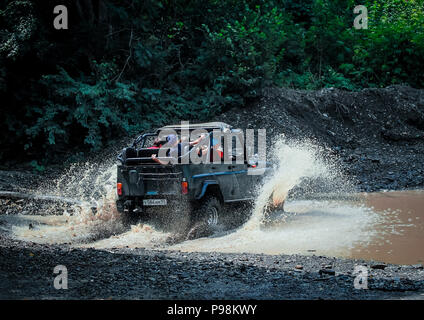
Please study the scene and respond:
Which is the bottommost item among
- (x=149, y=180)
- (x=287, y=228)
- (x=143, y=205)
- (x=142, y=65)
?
(x=287, y=228)

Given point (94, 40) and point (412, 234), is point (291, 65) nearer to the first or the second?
point (94, 40)

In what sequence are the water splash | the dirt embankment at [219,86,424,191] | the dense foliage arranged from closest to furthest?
the water splash, the dirt embankment at [219,86,424,191], the dense foliage

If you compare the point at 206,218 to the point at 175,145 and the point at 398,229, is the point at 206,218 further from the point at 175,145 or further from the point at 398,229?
→ the point at 398,229

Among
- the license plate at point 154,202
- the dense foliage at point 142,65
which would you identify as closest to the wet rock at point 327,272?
the license plate at point 154,202

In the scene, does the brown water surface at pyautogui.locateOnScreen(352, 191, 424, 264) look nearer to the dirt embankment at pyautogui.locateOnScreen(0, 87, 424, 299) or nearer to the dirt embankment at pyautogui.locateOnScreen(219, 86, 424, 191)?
the dirt embankment at pyautogui.locateOnScreen(0, 87, 424, 299)

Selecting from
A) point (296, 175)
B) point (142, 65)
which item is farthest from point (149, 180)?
point (142, 65)

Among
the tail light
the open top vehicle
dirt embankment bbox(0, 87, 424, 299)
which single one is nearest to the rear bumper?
the open top vehicle

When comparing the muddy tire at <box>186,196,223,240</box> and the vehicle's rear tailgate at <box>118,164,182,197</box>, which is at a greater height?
the vehicle's rear tailgate at <box>118,164,182,197</box>

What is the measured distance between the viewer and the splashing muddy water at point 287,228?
9156 mm

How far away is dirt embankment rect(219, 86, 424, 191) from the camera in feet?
59.8

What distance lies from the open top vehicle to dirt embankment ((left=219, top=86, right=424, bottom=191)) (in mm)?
7498

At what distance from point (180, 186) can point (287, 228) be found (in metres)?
2.51

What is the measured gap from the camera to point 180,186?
31.2ft

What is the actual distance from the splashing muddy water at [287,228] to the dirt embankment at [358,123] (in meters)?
3.32
